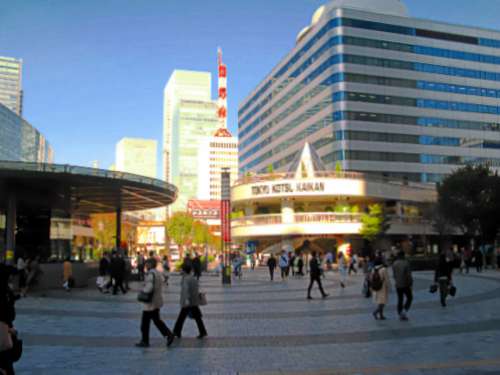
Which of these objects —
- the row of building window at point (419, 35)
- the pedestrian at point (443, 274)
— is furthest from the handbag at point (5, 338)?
the row of building window at point (419, 35)

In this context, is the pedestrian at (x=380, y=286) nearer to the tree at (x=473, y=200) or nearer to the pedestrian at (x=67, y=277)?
the pedestrian at (x=67, y=277)

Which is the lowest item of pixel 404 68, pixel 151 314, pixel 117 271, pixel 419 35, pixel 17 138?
pixel 151 314

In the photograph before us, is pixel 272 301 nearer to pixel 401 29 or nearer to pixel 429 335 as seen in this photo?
pixel 429 335

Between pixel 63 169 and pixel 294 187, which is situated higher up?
pixel 294 187

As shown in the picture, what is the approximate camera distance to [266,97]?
95.1 metres

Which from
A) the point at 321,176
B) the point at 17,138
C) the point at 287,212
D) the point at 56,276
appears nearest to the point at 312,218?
the point at 287,212

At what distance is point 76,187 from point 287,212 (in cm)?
3199

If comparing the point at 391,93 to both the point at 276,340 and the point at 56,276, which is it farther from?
the point at 276,340

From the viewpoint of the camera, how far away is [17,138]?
554 ft

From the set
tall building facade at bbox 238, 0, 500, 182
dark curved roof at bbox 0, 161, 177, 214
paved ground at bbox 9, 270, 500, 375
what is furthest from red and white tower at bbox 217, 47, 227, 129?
paved ground at bbox 9, 270, 500, 375

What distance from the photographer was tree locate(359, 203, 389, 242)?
168 ft

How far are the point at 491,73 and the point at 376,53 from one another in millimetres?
22764

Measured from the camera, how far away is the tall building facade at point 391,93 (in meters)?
70.6

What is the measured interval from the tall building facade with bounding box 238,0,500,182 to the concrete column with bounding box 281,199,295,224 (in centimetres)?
1694
